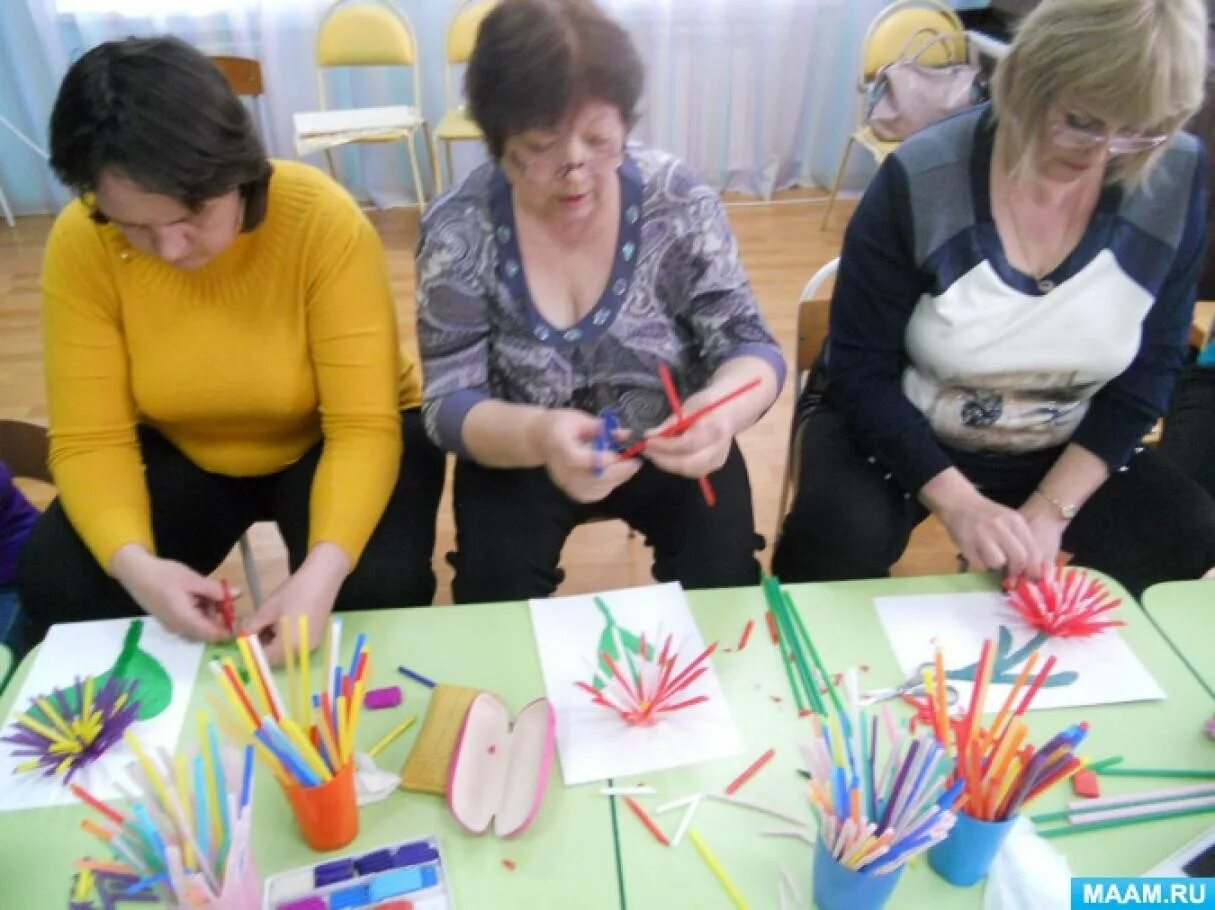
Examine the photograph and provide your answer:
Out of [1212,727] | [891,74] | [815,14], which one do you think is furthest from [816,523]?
[815,14]

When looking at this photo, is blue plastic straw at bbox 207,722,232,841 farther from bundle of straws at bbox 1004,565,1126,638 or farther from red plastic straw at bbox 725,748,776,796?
bundle of straws at bbox 1004,565,1126,638

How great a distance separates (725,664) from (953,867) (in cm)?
27

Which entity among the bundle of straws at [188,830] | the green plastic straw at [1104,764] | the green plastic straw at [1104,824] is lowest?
the green plastic straw at [1104,824]

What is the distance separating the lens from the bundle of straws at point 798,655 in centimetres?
87

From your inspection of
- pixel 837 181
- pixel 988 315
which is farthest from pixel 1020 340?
pixel 837 181

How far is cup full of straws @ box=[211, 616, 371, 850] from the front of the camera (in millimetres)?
694

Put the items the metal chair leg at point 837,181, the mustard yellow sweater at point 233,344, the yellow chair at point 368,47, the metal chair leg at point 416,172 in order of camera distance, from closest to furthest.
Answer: the mustard yellow sweater at point 233,344
the yellow chair at point 368,47
the metal chair leg at point 416,172
the metal chair leg at point 837,181

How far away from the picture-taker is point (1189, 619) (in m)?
0.97

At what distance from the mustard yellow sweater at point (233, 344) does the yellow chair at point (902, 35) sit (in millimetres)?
2674

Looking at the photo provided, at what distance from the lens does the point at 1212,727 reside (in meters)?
0.84

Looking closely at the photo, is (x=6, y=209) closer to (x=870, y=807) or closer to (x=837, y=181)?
(x=837, y=181)

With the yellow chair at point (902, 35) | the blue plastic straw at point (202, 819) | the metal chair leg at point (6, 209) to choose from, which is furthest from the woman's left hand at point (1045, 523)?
the metal chair leg at point (6, 209)

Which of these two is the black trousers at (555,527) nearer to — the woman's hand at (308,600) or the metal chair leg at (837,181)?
the woman's hand at (308,600)

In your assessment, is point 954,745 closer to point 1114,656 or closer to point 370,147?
point 1114,656
